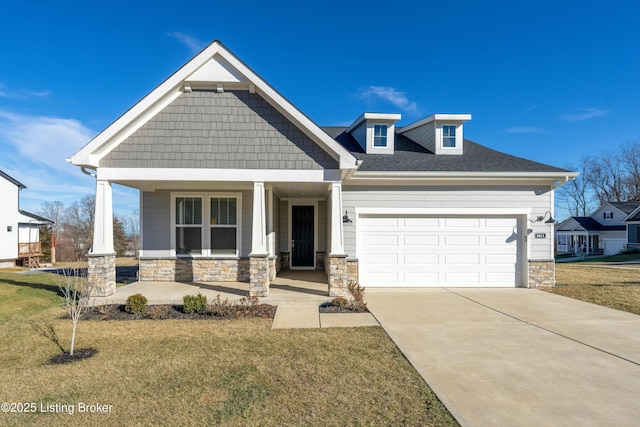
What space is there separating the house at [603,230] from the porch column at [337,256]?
1390 inches

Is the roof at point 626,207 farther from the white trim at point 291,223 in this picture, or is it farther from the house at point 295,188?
the white trim at point 291,223

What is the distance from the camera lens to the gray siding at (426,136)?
12203mm

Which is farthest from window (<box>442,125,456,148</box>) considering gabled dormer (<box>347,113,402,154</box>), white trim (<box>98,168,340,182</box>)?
white trim (<box>98,168,340,182</box>)

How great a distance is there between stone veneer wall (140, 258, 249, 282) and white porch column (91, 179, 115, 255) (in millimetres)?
2409

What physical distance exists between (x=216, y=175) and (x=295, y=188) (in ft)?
9.26

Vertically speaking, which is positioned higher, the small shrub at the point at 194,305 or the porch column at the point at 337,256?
the porch column at the point at 337,256

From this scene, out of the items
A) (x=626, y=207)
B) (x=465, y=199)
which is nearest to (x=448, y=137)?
(x=465, y=199)

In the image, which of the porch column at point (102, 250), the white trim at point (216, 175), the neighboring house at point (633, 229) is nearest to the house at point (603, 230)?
the neighboring house at point (633, 229)

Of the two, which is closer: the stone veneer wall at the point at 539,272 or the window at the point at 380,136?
the stone veneer wall at the point at 539,272

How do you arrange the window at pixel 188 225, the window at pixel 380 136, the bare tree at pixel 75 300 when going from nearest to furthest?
the bare tree at pixel 75 300
the window at pixel 188 225
the window at pixel 380 136

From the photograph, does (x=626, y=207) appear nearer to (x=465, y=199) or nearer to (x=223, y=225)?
(x=465, y=199)

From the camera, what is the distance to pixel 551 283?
34.4 ft

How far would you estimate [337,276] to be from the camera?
859 centimetres

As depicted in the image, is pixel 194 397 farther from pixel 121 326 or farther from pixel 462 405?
pixel 121 326
